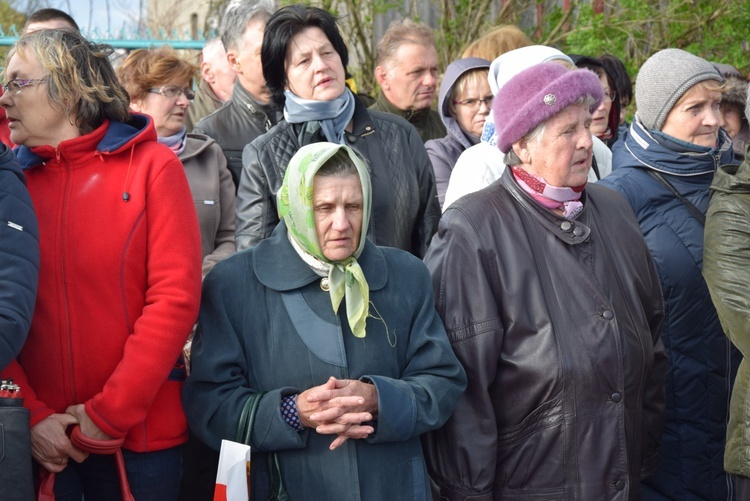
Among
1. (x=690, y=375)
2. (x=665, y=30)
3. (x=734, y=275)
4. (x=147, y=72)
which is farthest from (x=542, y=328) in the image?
(x=665, y=30)

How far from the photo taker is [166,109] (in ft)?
15.8

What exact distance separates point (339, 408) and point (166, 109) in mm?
2351

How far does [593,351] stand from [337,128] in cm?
163

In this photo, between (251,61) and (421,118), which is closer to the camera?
(251,61)

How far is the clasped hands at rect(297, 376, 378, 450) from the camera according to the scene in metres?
3.05

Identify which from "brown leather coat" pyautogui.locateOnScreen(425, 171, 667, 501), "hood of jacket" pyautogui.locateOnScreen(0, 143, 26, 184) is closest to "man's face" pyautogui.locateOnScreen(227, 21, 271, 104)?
"brown leather coat" pyautogui.locateOnScreen(425, 171, 667, 501)

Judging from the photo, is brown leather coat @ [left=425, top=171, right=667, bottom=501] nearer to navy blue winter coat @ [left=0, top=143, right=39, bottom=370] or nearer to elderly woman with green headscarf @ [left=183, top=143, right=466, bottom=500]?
elderly woman with green headscarf @ [left=183, top=143, right=466, bottom=500]

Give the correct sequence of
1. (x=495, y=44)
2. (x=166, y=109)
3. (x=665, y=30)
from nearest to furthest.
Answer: (x=166, y=109) < (x=495, y=44) < (x=665, y=30)

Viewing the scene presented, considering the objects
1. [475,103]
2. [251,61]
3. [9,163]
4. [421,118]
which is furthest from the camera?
[421,118]

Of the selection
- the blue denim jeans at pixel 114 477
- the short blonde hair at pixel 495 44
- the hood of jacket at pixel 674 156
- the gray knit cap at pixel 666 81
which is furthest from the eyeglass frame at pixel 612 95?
the blue denim jeans at pixel 114 477

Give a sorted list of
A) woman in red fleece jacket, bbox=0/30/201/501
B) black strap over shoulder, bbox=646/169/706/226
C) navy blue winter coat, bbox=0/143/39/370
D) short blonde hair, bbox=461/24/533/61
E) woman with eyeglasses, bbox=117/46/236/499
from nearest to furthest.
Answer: navy blue winter coat, bbox=0/143/39/370 → woman in red fleece jacket, bbox=0/30/201/501 → black strap over shoulder, bbox=646/169/706/226 → woman with eyeglasses, bbox=117/46/236/499 → short blonde hair, bbox=461/24/533/61

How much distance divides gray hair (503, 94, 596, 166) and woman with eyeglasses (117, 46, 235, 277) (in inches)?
62.3

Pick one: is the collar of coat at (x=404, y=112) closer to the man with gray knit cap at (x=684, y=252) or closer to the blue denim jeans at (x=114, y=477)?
the man with gray knit cap at (x=684, y=252)

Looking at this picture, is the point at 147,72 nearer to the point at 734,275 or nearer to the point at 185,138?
the point at 185,138
